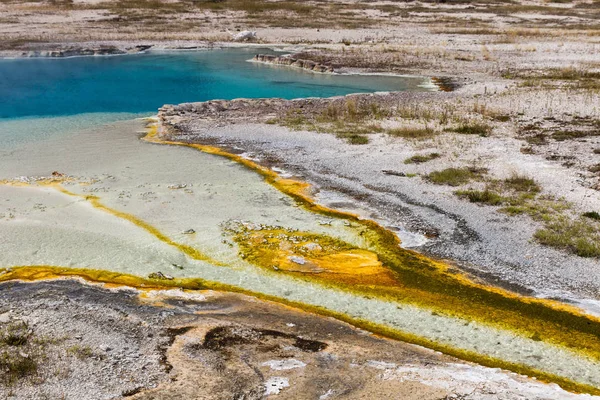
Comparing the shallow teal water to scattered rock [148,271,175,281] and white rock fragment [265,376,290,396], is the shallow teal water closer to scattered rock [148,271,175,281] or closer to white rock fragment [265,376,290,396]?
scattered rock [148,271,175,281]

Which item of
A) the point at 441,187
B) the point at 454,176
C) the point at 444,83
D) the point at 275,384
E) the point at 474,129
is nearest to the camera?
the point at 275,384

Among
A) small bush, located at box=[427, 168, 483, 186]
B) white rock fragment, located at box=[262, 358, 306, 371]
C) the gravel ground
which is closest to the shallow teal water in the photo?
the gravel ground

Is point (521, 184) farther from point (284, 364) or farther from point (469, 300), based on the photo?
point (284, 364)

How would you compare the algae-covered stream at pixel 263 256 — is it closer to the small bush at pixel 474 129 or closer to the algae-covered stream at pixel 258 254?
the algae-covered stream at pixel 258 254

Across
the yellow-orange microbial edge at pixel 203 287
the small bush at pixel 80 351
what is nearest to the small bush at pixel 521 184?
the yellow-orange microbial edge at pixel 203 287

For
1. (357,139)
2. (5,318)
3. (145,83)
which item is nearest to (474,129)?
(357,139)

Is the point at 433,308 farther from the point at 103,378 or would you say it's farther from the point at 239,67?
the point at 239,67
